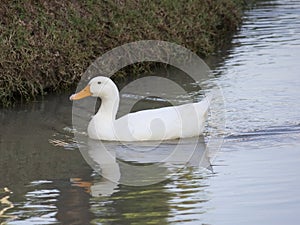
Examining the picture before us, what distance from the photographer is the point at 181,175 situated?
960 cm

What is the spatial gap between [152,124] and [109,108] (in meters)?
0.71

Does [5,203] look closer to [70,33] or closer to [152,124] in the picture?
[152,124]

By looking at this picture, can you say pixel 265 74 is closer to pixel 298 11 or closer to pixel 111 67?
pixel 111 67

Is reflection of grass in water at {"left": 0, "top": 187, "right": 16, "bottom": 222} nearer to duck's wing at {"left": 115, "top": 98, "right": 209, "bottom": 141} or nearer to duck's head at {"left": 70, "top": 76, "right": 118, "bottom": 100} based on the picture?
duck's wing at {"left": 115, "top": 98, "right": 209, "bottom": 141}

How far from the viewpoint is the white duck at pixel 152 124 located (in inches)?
431

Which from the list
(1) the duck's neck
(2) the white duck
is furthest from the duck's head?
(2) the white duck

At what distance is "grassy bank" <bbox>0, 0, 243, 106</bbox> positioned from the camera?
13352 mm

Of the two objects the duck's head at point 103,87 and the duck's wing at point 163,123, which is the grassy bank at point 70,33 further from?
the duck's wing at point 163,123

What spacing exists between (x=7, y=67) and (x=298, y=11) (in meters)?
9.36

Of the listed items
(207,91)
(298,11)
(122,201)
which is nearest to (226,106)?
(207,91)

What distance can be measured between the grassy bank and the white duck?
89.3 inches

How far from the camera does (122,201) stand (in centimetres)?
865

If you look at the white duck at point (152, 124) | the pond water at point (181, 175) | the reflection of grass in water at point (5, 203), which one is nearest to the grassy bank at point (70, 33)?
the pond water at point (181, 175)

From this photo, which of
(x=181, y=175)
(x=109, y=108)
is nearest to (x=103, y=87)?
(x=109, y=108)
